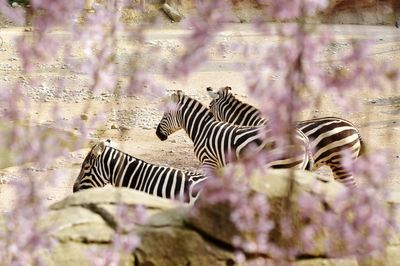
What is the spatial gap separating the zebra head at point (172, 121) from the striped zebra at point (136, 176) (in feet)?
5.54

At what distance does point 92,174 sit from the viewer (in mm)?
6117

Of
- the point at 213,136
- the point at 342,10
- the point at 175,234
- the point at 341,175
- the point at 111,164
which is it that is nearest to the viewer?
the point at 175,234

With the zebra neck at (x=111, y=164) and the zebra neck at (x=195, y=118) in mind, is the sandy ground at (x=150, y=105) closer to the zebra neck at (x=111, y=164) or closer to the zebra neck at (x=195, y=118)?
the zebra neck at (x=111, y=164)

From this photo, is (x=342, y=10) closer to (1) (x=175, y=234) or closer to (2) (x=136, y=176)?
(2) (x=136, y=176)

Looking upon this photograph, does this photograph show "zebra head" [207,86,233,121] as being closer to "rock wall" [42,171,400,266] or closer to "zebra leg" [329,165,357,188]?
"zebra leg" [329,165,357,188]

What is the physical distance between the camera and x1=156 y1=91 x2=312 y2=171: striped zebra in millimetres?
5559

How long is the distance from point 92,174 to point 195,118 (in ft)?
5.28

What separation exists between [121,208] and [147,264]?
0.94 m

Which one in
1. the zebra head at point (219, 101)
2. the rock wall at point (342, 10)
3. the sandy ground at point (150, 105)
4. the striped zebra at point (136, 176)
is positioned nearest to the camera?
the striped zebra at point (136, 176)

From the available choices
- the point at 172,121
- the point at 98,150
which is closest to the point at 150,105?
the point at 172,121

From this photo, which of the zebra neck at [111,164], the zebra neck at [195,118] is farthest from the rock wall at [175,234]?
the zebra neck at [195,118]

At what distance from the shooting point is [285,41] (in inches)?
74.9

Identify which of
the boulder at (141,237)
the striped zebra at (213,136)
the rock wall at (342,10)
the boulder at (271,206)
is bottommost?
the boulder at (141,237)

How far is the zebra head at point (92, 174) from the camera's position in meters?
6.09
